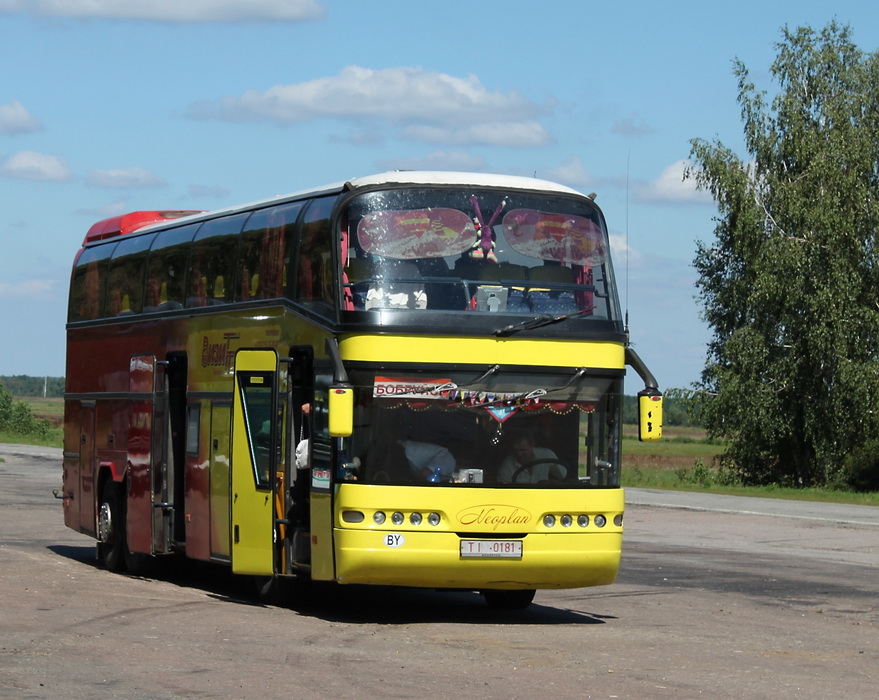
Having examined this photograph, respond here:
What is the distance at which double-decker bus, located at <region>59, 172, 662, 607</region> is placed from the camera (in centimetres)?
1352

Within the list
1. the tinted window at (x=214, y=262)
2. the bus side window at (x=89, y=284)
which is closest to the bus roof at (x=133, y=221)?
the bus side window at (x=89, y=284)

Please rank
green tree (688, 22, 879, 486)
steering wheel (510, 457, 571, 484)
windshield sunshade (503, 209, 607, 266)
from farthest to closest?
green tree (688, 22, 879, 486) < windshield sunshade (503, 209, 607, 266) < steering wheel (510, 457, 571, 484)

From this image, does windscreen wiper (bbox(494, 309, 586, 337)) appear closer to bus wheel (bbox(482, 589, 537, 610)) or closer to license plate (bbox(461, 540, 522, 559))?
license plate (bbox(461, 540, 522, 559))

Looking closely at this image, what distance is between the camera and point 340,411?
13.0m

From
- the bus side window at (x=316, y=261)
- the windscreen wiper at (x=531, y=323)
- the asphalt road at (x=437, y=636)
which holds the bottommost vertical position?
the asphalt road at (x=437, y=636)

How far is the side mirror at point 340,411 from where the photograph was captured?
1297 cm

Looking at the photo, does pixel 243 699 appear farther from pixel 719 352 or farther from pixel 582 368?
pixel 719 352

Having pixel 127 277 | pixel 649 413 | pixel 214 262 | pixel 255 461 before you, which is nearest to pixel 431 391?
pixel 649 413

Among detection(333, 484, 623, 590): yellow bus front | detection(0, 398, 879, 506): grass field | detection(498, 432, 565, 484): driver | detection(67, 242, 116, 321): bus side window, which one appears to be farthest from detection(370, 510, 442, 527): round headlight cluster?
detection(67, 242, 116, 321): bus side window

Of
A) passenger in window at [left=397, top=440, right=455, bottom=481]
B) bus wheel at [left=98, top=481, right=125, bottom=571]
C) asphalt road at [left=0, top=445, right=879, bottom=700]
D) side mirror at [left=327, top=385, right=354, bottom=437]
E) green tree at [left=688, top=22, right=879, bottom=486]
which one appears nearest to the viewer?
asphalt road at [left=0, top=445, right=879, bottom=700]

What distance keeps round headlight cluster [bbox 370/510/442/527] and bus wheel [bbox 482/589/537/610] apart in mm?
2109

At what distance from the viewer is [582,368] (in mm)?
14008

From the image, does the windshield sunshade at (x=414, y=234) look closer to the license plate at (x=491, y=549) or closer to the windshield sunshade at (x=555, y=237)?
the windshield sunshade at (x=555, y=237)

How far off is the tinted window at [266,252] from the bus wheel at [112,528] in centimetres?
437
